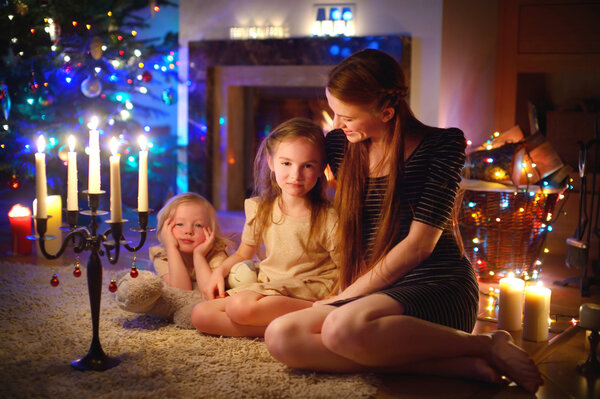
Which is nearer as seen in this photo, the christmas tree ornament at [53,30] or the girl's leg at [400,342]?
the girl's leg at [400,342]

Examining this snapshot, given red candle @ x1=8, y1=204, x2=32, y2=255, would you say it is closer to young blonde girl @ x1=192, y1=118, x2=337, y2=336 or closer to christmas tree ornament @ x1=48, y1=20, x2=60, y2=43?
christmas tree ornament @ x1=48, y1=20, x2=60, y2=43

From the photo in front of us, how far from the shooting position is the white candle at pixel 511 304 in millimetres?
2295

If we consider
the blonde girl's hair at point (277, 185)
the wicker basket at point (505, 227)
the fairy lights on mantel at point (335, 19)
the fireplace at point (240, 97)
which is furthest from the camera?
the fireplace at point (240, 97)

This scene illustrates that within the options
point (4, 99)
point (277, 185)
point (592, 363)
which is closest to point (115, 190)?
point (277, 185)

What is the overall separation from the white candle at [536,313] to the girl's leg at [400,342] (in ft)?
1.42

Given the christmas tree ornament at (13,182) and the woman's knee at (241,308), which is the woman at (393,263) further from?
the christmas tree ornament at (13,182)

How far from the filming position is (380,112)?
1.84m

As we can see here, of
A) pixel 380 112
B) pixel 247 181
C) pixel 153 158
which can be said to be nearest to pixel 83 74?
pixel 153 158

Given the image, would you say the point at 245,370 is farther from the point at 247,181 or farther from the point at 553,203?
the point at 247,181

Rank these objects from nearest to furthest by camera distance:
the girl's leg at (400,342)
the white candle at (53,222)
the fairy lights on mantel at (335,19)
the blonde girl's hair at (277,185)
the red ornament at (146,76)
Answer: the girl's leg at (400,342) → the blonde girl's hair at (277,185) → the white candle at (53,222) → the red ornament at (146,76) → the fairy lights on mantel at (335,19)

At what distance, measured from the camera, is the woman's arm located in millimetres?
1809

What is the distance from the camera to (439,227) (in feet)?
5.93

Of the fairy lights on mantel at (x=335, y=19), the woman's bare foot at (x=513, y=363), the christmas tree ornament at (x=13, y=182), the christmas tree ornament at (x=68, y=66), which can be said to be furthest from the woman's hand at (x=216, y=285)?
the fairy lights on mantel at (x=335, y=19)

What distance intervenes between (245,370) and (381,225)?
1.80ft
